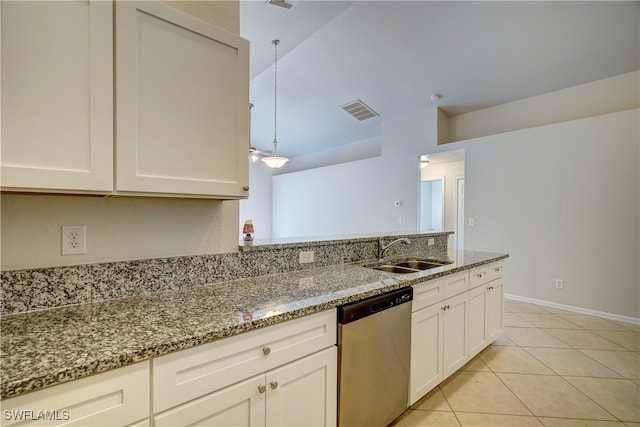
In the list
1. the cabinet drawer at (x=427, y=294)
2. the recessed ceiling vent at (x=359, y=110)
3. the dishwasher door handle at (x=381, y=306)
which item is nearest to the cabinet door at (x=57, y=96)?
the dishwasher door handle at (x=381, y=306)

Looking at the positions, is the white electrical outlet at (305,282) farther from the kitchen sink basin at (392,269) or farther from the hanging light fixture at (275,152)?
the hanging light fixture at (275,152)

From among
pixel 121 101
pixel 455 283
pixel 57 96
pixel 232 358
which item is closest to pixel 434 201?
pixel 455 283

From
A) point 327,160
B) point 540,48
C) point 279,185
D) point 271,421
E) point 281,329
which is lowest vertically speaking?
point 271,421

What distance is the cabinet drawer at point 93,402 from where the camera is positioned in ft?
2.32

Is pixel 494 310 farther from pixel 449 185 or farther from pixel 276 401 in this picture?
pixel 449 185

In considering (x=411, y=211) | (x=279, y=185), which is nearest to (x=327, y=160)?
(x=279, y=185)

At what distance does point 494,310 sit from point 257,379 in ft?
7.76

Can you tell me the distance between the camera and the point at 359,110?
559 centimetres

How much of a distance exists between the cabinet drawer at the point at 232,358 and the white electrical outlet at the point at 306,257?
2.25 ft

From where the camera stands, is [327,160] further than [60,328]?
Yes

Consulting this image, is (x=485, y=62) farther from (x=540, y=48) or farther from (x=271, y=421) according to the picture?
(x=271, y=421)

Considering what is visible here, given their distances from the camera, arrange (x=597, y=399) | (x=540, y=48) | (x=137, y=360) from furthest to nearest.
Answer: (x=540, y=48)
(x=597, y=399)
(x=137, y=360)

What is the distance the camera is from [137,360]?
33.0 inches

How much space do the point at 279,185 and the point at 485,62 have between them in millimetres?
5716
